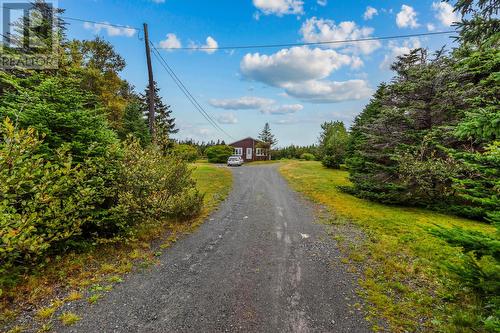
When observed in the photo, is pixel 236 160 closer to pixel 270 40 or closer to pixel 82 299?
pixel 270 40

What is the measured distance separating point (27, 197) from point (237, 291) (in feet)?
15.2

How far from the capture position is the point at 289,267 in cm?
575

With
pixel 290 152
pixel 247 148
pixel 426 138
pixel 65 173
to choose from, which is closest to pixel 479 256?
pixel 65 173

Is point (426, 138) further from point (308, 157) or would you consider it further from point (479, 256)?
point (308, 157)

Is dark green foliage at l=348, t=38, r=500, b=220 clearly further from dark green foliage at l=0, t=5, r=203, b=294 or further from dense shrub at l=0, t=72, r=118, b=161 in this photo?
dense shrub at l=0, t=72, r=118, b=161

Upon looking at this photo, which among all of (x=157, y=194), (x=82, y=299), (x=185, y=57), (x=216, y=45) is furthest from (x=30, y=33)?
(x=82, y=299)

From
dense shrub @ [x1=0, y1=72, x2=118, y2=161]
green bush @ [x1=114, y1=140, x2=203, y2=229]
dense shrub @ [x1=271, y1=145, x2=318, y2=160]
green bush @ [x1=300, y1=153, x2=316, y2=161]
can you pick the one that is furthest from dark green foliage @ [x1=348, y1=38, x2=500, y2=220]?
dense shrub @ [x1=271, y1=145, x2=318, y2=160]

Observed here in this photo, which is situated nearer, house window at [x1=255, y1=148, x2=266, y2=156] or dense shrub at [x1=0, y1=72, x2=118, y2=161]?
dense shrub at [x1=0, y1=72, x2=118, y2=161]

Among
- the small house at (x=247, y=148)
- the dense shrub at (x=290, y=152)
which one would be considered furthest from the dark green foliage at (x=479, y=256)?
the dense shrub at (x=290, y=152)

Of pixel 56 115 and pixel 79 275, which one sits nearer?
pixel 79 275

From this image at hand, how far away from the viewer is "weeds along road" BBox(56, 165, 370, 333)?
12.3ft

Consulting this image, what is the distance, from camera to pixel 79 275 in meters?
4.87

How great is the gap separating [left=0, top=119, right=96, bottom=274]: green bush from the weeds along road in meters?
1.48

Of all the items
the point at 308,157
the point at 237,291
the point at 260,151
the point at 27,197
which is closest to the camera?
the point at 27,197
